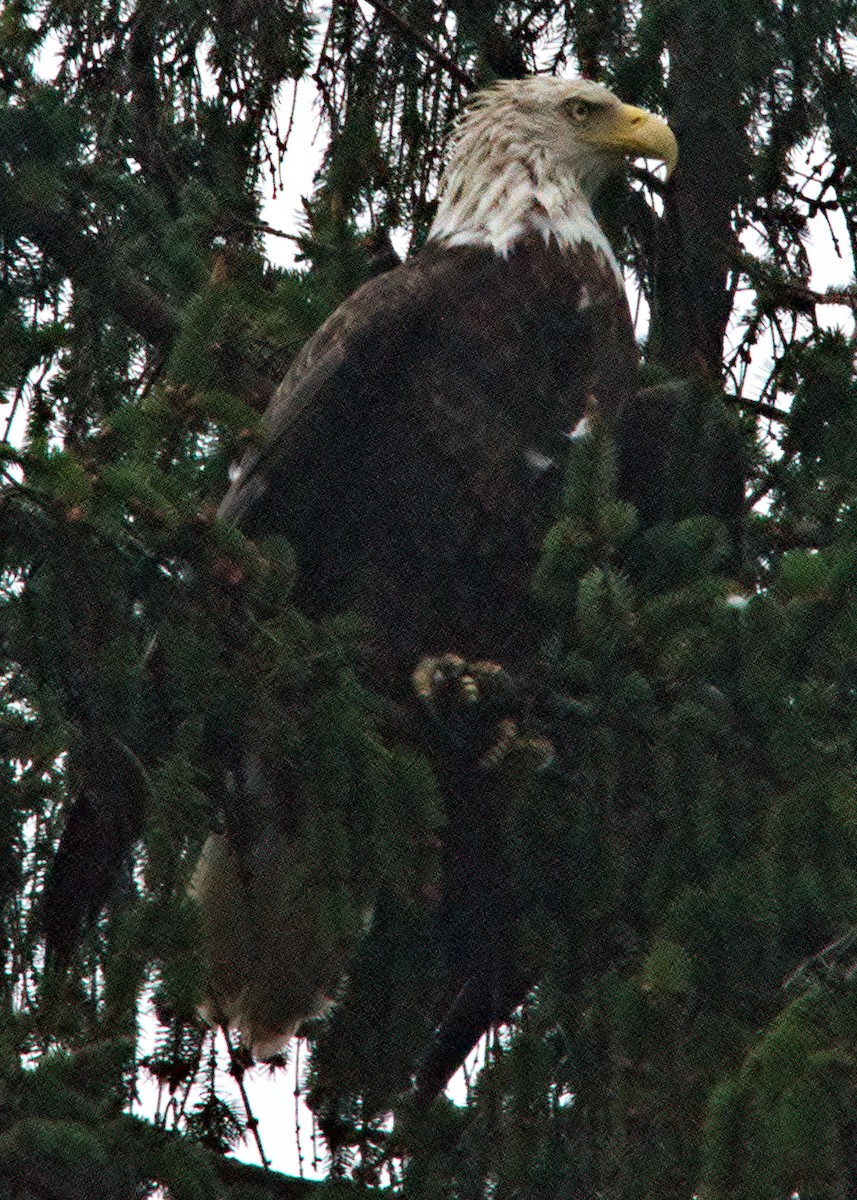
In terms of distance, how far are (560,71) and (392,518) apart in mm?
1451

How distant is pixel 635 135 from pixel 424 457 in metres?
1.04

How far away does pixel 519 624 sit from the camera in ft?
13.7

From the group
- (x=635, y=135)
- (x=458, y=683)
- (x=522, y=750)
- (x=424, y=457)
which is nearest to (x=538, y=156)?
(x=635, y=135)

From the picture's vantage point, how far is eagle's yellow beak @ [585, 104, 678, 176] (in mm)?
4445

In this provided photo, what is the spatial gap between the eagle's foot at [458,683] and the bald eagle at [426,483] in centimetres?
78

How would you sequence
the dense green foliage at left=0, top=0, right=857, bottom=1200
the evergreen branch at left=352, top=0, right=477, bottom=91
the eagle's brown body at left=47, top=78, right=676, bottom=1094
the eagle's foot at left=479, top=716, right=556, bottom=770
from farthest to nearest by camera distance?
the evergreen branch at left=352, top=0, right=477, bottom=91, the eagle's brown body at left=47, top=78, right=676, bottom=1094, the eagle's foot at left=479, top=716, right=556, bottom=770, the dense green foliage at left=0, top=0, right=857, bottom=1200

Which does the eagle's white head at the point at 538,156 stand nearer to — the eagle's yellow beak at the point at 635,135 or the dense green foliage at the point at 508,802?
the eagle's yellow beak at the point at 635,135

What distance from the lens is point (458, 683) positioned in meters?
3.07

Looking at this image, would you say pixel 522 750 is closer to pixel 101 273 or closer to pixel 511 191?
pixel 101 273

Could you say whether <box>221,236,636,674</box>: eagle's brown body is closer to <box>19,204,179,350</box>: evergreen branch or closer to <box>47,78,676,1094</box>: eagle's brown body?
<box>47,78,676,1094</box>: eagle's brown body

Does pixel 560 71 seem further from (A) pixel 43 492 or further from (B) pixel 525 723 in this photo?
(A) pixel 43 492

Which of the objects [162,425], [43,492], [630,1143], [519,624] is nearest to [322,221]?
[519,624]

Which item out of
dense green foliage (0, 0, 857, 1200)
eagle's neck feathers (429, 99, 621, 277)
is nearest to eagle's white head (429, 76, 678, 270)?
eagle's neck feathers (429, 99, 621, 277)

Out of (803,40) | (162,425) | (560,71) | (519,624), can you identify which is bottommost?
(162,425)
